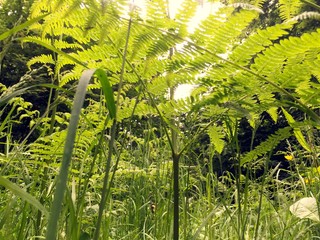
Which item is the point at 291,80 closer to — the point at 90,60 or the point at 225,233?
the point at 90,60

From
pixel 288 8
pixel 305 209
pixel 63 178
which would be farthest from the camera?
pixel 305 209

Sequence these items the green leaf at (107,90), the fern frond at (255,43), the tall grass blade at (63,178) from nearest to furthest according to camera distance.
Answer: the tall grass blade at (63,178) < the green leaf at (107,90) < the fern frond at (255,43)

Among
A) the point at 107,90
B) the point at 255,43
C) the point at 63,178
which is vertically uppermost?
the point at 255,43

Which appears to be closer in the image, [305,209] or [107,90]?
[107,90]

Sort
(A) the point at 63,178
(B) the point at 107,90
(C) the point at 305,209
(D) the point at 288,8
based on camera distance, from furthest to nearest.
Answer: (C) the point at 305,209 → (D) the point at 288,8 → (B) the point at 107,90 → (A) the point at 63,178

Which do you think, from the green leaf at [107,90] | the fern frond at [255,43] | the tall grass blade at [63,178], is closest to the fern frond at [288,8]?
the fern frond at [255,43]

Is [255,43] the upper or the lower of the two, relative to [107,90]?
upper

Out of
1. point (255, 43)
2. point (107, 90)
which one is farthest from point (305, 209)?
point (107, 90)

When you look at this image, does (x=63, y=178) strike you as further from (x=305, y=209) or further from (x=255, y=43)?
(x=305, y=209)

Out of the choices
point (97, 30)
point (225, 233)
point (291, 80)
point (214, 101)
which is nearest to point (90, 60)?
point (97, 30)

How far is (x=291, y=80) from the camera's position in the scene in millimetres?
929

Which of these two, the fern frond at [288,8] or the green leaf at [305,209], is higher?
the fern frond at [288,8]

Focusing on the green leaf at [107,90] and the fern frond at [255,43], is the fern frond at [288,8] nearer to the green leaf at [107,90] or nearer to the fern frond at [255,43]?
the fern frond at [255,43]

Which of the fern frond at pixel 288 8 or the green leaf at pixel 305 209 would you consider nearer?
the fern frond at pixel 288 8
